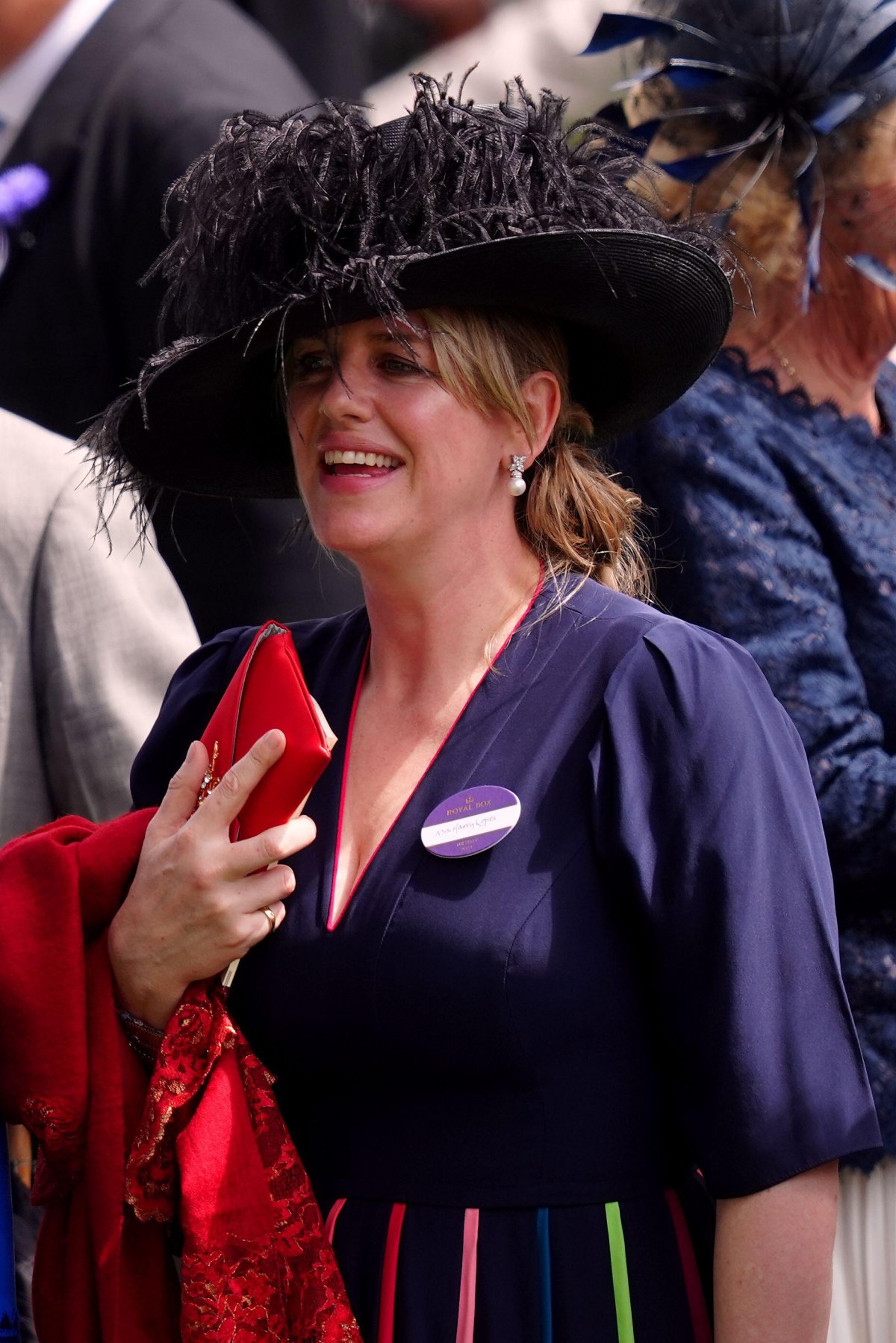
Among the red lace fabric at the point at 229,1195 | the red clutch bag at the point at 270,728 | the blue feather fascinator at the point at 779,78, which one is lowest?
the red lace fabric at the point at 229,1195

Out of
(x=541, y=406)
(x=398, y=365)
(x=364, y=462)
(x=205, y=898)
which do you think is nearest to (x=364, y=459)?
(x=364, y=462)

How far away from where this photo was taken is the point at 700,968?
1.60 m

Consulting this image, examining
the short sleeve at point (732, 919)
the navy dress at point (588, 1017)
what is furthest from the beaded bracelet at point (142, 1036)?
the short sleeve at point (732, 919)

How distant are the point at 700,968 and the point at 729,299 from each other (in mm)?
810

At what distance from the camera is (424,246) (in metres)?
1.71

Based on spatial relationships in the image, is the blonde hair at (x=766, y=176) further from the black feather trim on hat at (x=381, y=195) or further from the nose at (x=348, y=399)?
the nose at (x=348, y=399)

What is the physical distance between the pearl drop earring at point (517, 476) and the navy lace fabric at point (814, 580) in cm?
45

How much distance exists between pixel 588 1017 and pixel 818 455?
43.7 inches

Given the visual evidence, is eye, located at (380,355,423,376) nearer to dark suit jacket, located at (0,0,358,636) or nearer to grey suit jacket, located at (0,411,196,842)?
grey suit jacket, located at (0,411,196,842)

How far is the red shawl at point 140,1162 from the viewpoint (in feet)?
5.35

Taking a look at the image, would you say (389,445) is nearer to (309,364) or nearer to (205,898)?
(309,364)

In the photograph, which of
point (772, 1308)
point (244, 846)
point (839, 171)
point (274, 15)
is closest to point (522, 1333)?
point (772, 1308)

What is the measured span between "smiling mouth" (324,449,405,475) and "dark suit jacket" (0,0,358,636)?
2.78 ft

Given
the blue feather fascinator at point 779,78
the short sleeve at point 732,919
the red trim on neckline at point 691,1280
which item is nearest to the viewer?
A: the short sleeve at point 732,919
